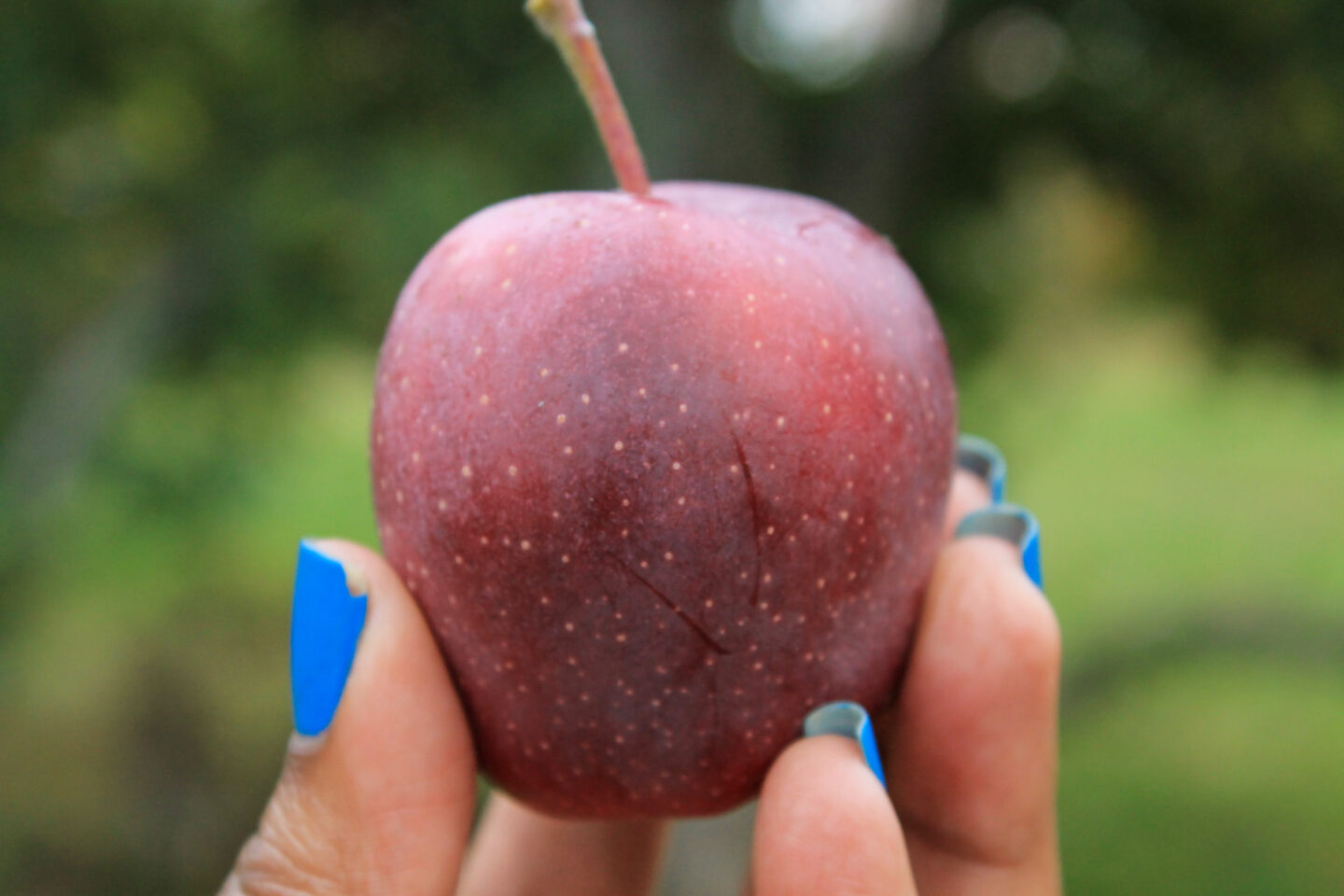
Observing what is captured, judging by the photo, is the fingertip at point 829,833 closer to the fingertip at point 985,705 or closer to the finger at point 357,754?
the fingertip at point 985,705

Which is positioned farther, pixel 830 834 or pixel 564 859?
pixel 564 859

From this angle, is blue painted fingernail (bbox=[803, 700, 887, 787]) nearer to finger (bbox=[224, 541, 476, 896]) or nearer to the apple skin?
the apple skin

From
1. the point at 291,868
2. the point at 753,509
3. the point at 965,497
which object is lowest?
the point at 291,868

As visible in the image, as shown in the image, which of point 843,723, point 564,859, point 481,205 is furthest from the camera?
point 481,205

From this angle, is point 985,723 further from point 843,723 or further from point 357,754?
point 357,754

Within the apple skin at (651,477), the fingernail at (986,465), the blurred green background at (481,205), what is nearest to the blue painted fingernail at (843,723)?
the apple skin at (651,477)

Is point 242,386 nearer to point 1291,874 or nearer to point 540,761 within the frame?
point 540,761

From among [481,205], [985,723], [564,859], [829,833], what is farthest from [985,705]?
[481,205]

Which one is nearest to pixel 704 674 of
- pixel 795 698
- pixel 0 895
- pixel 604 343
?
pixel 795 698
